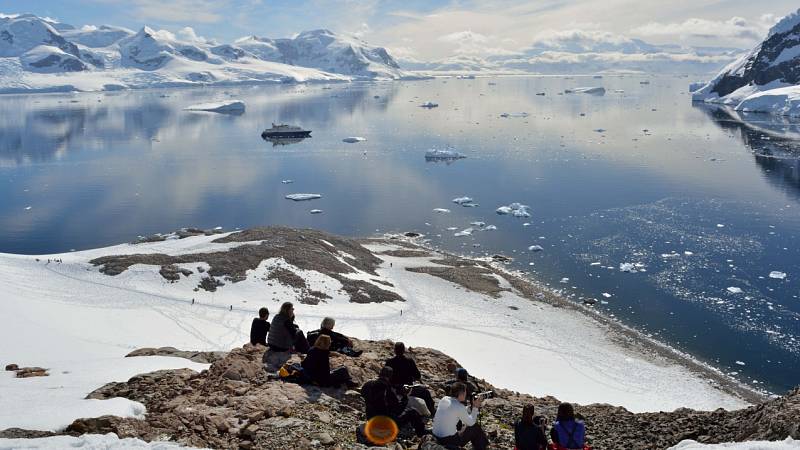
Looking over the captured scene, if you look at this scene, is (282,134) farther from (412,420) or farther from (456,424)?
(456,424)

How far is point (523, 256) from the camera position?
40344mm

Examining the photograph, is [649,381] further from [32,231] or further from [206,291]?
[32,231]

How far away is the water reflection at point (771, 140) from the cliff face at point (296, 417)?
5424 cm

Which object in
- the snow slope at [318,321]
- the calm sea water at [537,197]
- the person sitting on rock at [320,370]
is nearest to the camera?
the person sitting on rock at [320,370]

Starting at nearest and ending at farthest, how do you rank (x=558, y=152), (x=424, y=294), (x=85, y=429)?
(x=85, y=429) → (x=424, y=294) → (x=558, y=152)

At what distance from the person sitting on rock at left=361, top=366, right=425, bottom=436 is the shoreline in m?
17.8

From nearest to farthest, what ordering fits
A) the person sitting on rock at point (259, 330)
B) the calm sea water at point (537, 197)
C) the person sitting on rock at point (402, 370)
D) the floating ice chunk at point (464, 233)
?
the person sitting on rock at point (402, 370) → the person sitting on rock at point (259, 330) → the calm sea water at point (537, 197) → the floating ice chunk at point (464, 233)

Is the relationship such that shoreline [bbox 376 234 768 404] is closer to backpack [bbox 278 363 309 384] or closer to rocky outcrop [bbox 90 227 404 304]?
rocky outcrop [bbox 90 227 404 304]

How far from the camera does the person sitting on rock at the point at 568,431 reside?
9.57 meters

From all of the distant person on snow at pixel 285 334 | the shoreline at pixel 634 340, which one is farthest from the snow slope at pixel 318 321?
the distant person on snow at pixel 285 334

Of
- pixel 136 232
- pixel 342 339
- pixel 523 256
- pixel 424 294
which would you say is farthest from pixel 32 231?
pixel 342 339

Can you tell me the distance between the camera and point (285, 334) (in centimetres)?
1377

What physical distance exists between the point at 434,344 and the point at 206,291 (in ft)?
34.9

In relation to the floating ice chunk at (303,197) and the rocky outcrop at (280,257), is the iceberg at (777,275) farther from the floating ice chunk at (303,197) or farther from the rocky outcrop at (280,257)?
the floating ice chunk at (303,197)
